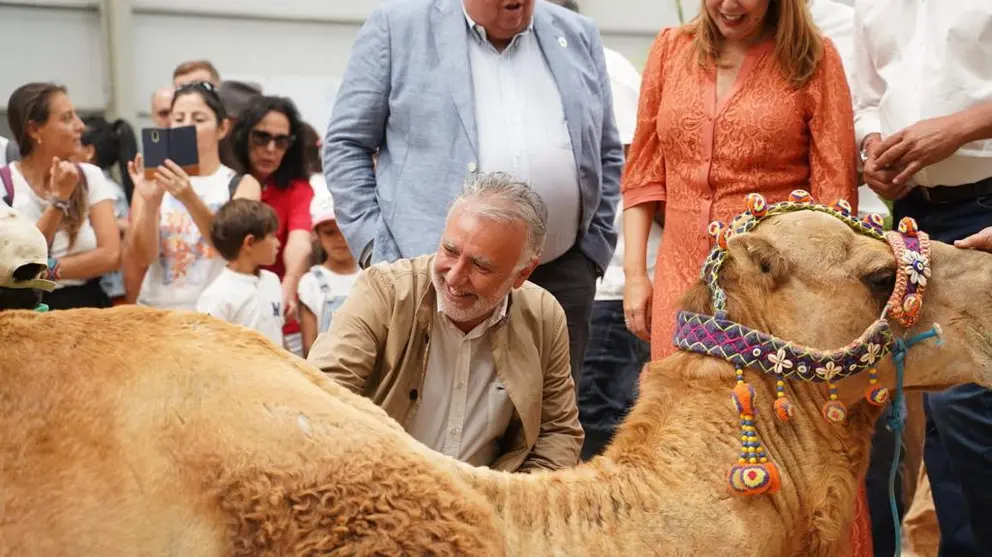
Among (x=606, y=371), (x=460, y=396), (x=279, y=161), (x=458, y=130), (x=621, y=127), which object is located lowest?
(x=606, y=371)

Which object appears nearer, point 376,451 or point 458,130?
point 376,451

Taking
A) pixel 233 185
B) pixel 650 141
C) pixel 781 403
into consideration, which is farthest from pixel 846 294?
pixel 233 185

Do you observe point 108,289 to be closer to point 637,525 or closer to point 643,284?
point 643,284

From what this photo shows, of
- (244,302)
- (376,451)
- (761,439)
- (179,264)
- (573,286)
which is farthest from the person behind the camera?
(179,264)

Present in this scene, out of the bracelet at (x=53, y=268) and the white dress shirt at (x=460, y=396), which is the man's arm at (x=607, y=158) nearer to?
the white dress shirt at (x=460, y=396)

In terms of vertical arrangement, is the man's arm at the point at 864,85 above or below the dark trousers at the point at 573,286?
above

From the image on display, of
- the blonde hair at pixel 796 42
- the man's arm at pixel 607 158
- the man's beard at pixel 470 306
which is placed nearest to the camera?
the man's beard at pixel 470 306

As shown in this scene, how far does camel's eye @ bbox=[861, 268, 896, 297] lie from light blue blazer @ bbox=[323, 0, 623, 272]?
5.94ft

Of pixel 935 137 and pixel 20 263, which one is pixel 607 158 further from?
pixel 20 263

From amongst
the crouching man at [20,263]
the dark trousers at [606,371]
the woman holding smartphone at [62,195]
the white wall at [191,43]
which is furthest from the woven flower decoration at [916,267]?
the white wall at [191,43]

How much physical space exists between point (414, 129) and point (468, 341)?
3.89 ft

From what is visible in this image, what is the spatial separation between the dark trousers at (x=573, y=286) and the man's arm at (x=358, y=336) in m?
1.18

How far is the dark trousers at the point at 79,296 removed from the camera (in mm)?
6324

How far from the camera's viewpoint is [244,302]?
251 inches
